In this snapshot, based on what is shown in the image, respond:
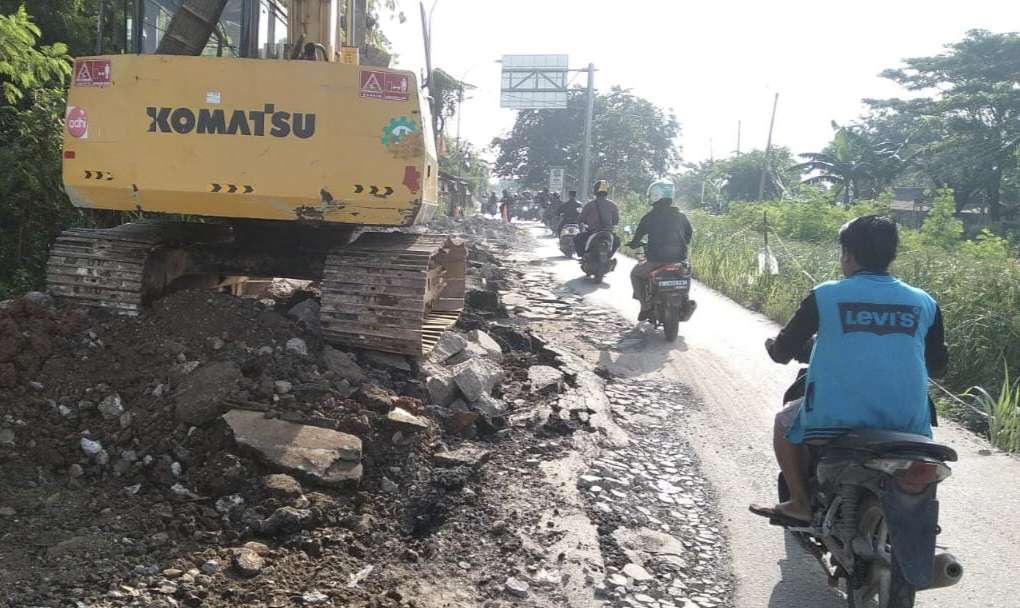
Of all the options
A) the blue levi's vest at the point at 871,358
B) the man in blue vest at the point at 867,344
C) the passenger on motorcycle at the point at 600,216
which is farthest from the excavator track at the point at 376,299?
the passenger on motorcycle at the point at 600,216

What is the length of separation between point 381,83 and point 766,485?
3.35m

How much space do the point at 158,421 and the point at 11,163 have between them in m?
3.80

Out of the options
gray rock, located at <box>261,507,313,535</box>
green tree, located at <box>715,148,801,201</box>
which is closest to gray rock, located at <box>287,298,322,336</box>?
gray rock, located at <box>261,507,313,535</box>

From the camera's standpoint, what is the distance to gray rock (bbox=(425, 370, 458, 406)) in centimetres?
504

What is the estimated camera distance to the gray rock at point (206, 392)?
156 inches

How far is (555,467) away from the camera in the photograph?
14.4 ft

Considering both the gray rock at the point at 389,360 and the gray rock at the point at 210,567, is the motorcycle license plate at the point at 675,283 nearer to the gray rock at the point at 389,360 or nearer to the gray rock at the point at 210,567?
the gray rock at the point at 389,360

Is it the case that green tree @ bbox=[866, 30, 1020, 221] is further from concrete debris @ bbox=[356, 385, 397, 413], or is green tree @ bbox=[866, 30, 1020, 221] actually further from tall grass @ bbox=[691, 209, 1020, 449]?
concrete debris @ bbox=[356, 385, 397, 413]

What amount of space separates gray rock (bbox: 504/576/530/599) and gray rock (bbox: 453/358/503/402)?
6.43 ft

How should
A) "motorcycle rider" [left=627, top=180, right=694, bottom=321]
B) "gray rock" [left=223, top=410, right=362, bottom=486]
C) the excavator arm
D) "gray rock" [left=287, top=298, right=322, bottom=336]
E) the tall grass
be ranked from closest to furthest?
"gray rock" [left=223, top=410, right=362, bottom=486] → "gray rock" [left=287, top=298, right=322, bottom=336] → the excavator arm → the tall grass → "motorcycle rider" [left=627, top=180, right=694, bottom=321]

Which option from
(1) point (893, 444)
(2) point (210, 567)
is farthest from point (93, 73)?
(1) point (893, 444)

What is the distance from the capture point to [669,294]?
8492 millimetres

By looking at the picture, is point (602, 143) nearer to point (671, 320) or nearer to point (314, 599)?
point (671, 320)

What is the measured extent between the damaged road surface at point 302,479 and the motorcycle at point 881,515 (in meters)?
0.56
